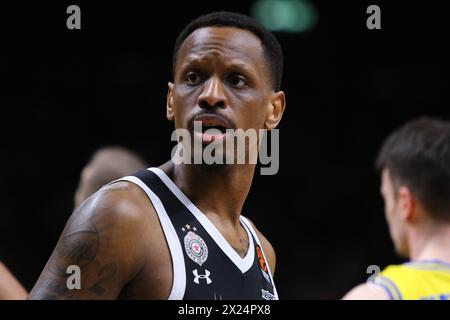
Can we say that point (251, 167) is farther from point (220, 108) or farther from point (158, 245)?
point (158, 245)

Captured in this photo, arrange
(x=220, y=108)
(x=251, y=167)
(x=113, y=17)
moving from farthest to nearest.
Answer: (x=113, y=17) → (x=251, y=167) → (x=220, y=108)

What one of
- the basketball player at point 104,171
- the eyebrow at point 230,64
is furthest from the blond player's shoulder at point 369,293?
the basketball player at point 104,171

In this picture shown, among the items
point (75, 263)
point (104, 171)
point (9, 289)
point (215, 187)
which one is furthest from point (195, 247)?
point (104, 171)

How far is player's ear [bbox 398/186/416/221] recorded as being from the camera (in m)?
2.60

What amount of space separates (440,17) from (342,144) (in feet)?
5.76

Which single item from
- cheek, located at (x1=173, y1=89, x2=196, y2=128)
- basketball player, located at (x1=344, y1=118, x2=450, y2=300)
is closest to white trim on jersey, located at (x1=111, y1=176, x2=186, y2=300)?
cheek, located at (x1=173, y1=89, x2=196, y2=128)

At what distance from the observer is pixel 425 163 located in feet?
8.54

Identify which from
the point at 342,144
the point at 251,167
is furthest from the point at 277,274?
the point at 251,167

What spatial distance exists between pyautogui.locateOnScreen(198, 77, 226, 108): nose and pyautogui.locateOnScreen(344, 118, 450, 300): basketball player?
2.32 ft

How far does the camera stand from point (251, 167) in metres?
2.97

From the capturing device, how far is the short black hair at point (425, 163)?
257cm

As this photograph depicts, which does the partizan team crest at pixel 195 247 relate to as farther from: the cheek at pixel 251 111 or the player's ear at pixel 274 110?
the player's ear at pixel 274 110

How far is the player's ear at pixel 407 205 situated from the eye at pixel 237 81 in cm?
77

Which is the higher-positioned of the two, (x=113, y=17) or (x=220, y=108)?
(x=113, y=17)
